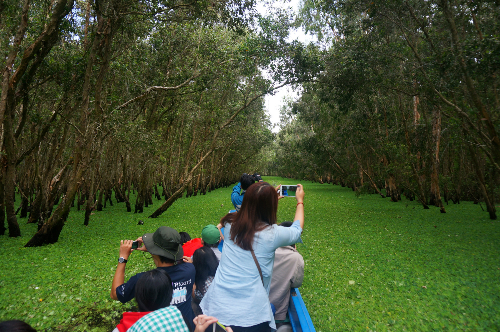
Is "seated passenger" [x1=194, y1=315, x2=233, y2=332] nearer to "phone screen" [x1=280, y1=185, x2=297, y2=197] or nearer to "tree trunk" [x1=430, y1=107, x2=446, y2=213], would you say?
"phone screen" [x1=280, y1=185, x2=297, y2=197]

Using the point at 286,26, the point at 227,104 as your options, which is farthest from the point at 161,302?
the point at 227,104

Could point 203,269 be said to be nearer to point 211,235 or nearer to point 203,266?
Answer: point 203,266

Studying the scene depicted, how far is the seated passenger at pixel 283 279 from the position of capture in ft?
11.1

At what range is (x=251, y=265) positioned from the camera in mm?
2197

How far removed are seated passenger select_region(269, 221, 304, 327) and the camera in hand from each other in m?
0.68

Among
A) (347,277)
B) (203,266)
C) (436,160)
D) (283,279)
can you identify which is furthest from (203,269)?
(436,160)

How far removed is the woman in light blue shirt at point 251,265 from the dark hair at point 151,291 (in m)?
0.36

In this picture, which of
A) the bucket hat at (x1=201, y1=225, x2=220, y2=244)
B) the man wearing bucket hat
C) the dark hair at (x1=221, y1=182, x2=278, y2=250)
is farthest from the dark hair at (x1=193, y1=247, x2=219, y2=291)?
the dark hair at (x1=221, y1=182, x2=278, y2=250)

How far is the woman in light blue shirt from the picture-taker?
215 cm

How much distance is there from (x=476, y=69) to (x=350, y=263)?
524 centimetres

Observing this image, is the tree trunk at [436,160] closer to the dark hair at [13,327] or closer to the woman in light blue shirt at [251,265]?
the woman in light blue shirt at [251,265]

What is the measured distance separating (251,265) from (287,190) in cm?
154

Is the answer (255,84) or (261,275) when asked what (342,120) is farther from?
(261,275)

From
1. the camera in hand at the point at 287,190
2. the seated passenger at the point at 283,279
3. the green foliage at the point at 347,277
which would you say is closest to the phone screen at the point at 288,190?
the camera in hand at the point at 287,190
